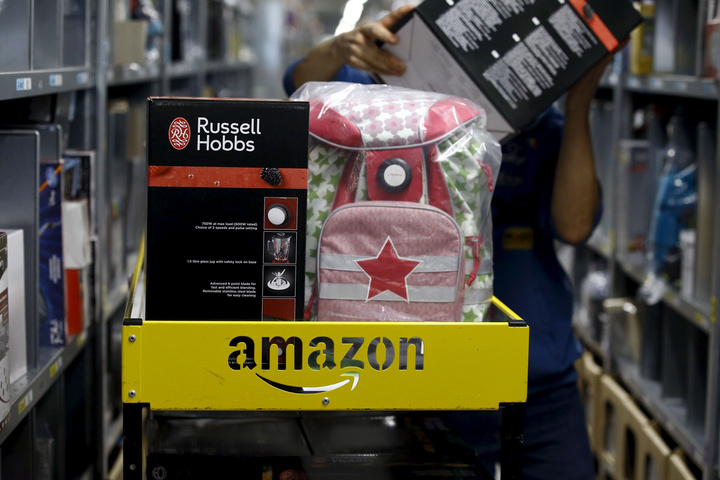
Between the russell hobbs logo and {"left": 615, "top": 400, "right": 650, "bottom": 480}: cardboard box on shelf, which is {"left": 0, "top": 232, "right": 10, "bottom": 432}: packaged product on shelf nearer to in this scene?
the russell hobbs logo

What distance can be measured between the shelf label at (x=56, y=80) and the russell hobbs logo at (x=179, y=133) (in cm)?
76

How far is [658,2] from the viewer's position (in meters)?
2.71

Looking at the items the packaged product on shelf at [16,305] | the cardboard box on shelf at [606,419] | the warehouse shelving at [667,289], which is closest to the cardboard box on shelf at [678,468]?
the warehouse shelving at [667,289]

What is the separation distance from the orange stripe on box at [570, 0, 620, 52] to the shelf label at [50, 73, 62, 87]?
41.8 inches

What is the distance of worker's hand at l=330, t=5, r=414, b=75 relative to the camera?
4.78 feet

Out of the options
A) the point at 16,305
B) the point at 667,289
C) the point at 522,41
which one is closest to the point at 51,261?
the point at 16,305

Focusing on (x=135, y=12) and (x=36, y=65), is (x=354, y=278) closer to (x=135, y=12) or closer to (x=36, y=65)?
(x=36, y=65)

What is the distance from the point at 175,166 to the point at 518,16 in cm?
69

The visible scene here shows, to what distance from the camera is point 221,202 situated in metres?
1.09

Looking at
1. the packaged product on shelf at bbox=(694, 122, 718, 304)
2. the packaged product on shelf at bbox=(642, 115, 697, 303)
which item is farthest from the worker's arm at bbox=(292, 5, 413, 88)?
the packaged product on shelf at bbox=(642, 115, 697, 303)

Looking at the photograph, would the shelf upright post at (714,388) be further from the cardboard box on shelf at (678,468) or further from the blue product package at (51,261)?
the blue product package at (51,261)

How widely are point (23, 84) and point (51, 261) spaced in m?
0.44

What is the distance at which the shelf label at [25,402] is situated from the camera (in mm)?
1493

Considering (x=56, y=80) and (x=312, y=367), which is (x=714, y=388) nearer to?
(x=312, y=367)
